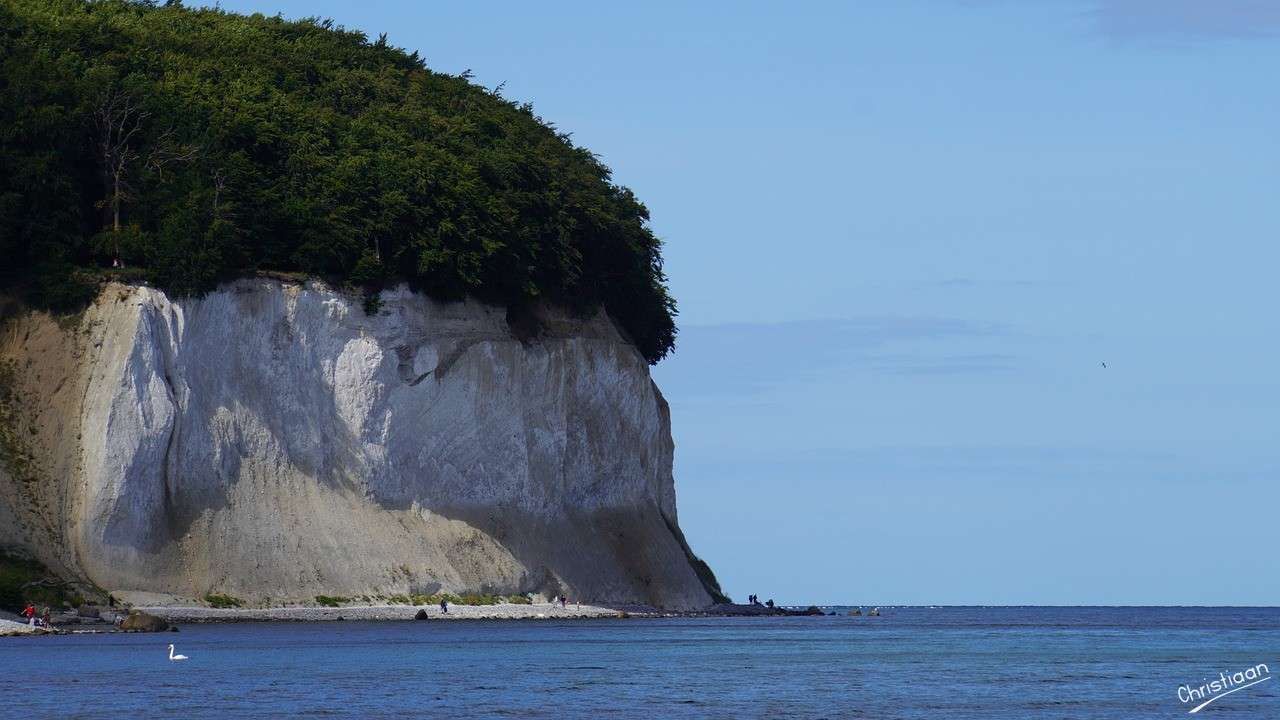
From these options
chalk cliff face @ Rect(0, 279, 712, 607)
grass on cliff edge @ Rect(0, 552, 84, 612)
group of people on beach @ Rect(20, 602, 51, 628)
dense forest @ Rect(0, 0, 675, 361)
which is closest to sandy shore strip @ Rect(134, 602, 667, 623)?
chalk cliff face @ Rect(0, 279, 712, 607)

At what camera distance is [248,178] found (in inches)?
2997

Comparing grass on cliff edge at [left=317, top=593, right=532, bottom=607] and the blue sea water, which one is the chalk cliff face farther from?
the blue sea water

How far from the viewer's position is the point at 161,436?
7044 cm

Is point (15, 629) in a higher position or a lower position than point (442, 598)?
lower

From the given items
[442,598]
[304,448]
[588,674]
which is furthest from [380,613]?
[588,674]

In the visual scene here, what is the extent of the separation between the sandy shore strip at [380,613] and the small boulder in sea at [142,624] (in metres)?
1.98

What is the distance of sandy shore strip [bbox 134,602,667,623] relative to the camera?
69938 millimetres

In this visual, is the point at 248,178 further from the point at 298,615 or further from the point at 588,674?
the point at 588,674

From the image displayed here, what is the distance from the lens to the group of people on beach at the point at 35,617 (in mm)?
64250

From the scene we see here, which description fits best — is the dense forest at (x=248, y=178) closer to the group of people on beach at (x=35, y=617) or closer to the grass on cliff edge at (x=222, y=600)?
A: the grass on cliff edge at (x=222, y=600)

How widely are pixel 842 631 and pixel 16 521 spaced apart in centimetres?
3750

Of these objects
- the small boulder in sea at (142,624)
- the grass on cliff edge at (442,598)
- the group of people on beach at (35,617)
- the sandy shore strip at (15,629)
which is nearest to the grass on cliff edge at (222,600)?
the grass on cliff edge at (442,598)

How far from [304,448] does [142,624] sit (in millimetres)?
11083

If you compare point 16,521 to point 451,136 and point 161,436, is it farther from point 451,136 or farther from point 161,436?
point 451,136
